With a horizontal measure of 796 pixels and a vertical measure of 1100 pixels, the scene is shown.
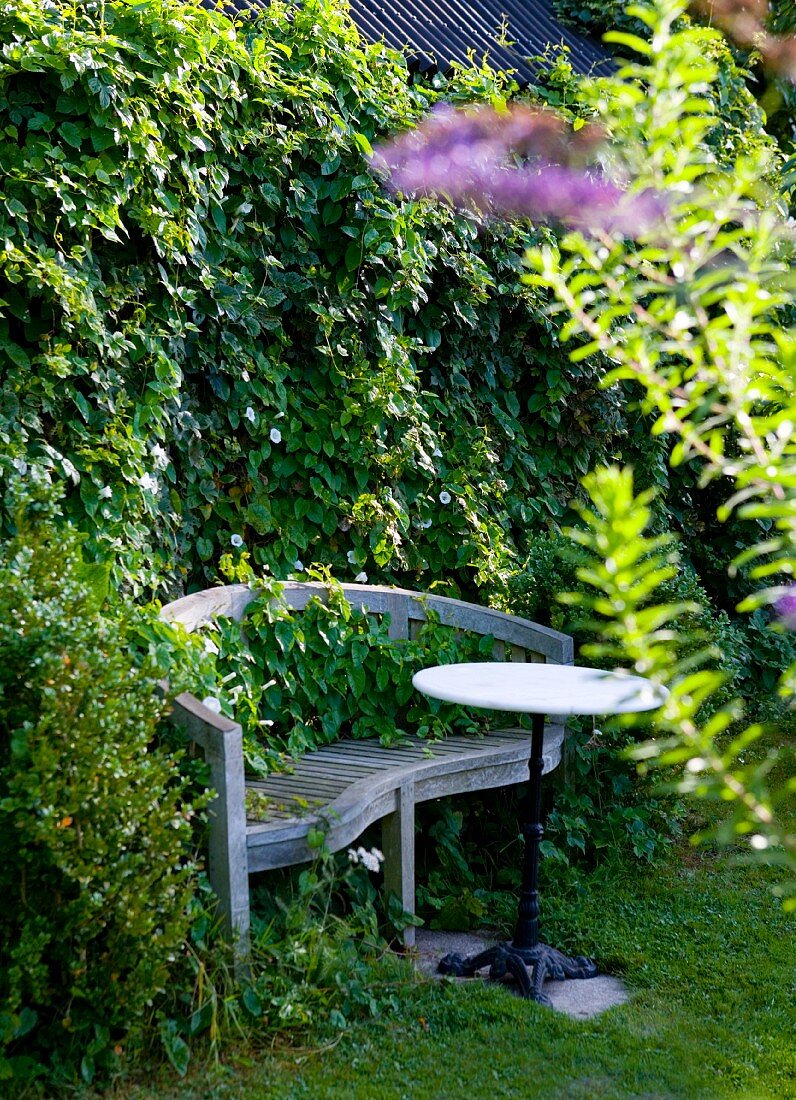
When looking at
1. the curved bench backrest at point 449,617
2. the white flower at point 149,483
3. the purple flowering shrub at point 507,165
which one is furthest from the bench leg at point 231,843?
the purple flowering shrub at point 507,165

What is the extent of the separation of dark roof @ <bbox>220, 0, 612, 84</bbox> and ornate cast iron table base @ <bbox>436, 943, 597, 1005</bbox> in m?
4.09

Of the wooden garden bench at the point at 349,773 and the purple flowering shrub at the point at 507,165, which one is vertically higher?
the purple flowering shrub at the point at 507,165

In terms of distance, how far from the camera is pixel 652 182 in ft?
4.26

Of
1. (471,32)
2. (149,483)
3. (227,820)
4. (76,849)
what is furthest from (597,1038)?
(471,32)

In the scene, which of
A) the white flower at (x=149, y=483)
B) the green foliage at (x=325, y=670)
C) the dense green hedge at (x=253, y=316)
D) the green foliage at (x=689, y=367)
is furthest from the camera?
the green foliage at (x=325, y=670)

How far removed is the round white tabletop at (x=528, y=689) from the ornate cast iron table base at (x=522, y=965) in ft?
2.39

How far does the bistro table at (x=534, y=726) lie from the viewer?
3.22 metres

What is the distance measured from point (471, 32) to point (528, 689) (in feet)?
16.7

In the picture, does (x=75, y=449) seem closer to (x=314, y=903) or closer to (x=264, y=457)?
(x=264, y=457)

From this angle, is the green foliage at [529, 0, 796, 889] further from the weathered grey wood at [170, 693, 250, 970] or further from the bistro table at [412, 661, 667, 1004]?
the bistro table at [412, 661, 667, 1004]

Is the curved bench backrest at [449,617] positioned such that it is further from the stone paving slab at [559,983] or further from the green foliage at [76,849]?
the green foliage at [76,849]

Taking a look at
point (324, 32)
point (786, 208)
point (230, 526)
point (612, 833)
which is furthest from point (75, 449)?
point (786, 208)

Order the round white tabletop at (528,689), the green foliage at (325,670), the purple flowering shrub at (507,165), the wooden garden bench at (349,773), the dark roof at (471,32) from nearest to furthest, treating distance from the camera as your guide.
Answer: the wooden garden bench at (349,773), the round white tabletop at (528,689), the green foliage at (325,670), the purple flowering shrub at (507,165), the dark roof at (471,32)

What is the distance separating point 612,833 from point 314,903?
5.10ft
